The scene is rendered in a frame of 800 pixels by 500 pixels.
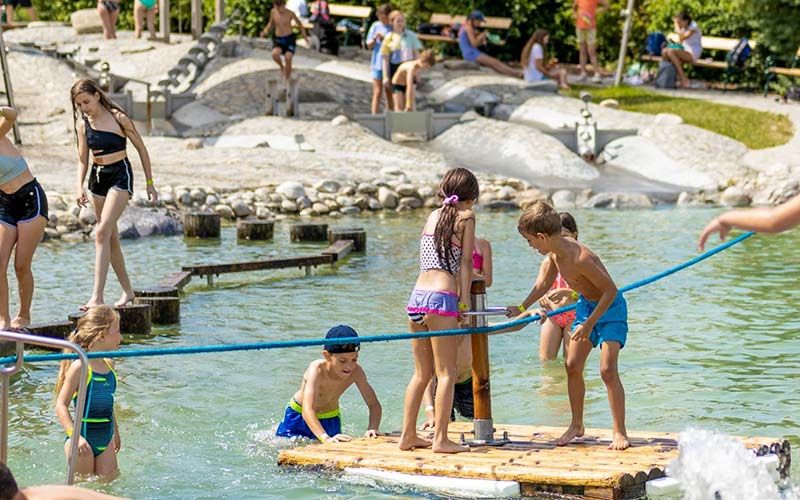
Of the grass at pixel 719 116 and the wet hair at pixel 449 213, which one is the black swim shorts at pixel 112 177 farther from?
the grass at pixel 719 116

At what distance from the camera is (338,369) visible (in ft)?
27.1

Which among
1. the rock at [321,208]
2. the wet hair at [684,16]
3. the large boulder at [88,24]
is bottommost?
the rock at [321,208]

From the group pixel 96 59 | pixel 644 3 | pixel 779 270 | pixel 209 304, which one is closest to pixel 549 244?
pixel 209 304

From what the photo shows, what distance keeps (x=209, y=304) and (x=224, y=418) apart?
4.22 metres

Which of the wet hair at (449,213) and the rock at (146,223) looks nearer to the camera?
the wet hair at (449,213)

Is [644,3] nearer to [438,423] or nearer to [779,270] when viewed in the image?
[779,270]

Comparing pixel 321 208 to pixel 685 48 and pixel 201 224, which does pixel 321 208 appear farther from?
pixel 685 48

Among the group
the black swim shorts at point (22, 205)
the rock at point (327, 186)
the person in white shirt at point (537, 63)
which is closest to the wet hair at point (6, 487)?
the black swim shorts at point (22, 205)

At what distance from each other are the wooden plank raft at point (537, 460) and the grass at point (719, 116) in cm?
1562

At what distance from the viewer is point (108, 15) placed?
28.1m

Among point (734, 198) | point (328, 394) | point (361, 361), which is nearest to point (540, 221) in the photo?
point (328, 394)

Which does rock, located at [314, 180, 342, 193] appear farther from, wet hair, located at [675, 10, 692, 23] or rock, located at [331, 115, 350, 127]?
wet hair, located at [675, 10, 692, 23]

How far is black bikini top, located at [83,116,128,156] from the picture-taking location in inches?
448

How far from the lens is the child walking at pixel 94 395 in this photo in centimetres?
741
